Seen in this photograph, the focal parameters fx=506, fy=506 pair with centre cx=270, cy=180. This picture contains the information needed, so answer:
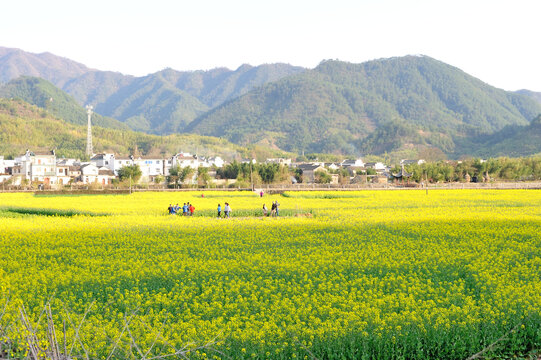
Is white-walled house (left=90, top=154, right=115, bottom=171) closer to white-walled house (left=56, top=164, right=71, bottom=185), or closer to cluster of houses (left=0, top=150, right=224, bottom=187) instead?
cluster of houses (left=0, top=150, right=224, bottom=187)

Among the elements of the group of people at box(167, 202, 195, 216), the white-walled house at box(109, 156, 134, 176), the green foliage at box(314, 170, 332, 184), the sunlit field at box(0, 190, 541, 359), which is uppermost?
the white-walled house at box(109, 156, 134, 176)

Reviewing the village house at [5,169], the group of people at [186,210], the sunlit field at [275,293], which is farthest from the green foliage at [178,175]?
the sunlit field at [275,293]

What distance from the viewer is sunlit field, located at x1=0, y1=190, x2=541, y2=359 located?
1078 centimetres

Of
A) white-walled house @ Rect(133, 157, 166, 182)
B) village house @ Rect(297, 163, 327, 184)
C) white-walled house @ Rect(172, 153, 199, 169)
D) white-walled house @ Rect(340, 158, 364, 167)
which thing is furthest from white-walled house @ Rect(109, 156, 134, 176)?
white-walled house @ Rect(340, 158, 364, 167)

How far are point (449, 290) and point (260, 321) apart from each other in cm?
589

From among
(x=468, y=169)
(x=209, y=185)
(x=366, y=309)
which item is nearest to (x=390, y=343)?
(x=366, y=309)

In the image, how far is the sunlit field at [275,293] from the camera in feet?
35.4

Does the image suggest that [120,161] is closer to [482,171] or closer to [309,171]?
[309,171]

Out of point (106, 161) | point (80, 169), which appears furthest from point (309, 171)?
point (80, 169)

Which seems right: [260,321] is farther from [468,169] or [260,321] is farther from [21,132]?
[21,132]

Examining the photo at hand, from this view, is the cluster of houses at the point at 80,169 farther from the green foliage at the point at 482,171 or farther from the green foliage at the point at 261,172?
the green foliage at the point at 261,172

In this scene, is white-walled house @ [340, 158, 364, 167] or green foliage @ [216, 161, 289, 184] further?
white-walled house @ [340, 158, 364, 167]

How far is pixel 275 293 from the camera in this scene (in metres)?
14.6

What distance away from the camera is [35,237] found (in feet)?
88.6
